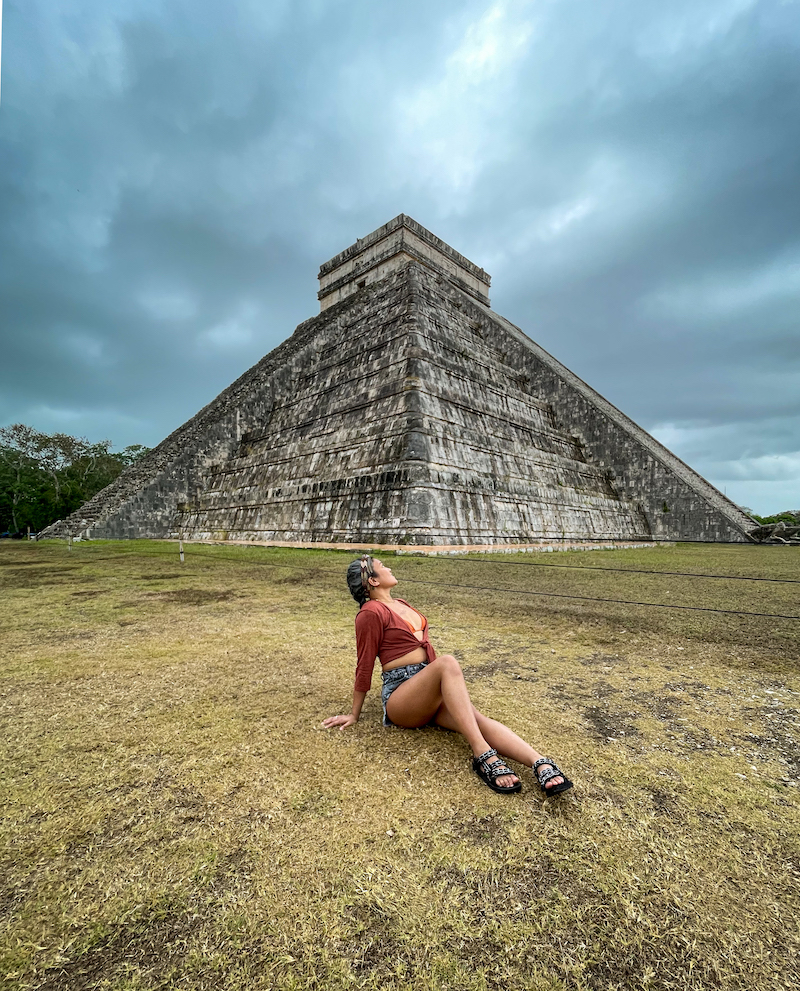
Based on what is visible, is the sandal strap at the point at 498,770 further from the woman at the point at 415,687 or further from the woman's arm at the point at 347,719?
the woman's arm at the point at 347,719

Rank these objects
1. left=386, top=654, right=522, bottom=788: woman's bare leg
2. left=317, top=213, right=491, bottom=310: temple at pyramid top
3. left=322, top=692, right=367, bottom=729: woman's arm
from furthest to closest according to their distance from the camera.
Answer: left=317, top=213, right=491, bottom=310: temple at pyramid top < left=322, top=692, right=367, bottom=729: woman's arm < left=386, top=654, right=522, bottom=788: woman's bare leg

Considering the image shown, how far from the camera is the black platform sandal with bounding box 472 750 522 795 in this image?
1.95 m

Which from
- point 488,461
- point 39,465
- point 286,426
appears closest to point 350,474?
point 488,461

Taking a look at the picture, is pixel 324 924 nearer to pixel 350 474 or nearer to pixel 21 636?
pixel 21 636

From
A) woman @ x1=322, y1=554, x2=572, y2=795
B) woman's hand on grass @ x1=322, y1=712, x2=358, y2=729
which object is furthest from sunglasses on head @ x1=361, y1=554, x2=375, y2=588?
woman's hand on grass @ x1=322, y1=712, x2=358, y2=729

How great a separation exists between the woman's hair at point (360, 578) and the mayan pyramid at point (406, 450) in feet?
28.6

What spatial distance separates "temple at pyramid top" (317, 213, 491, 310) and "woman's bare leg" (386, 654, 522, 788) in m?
23.0

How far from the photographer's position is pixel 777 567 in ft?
31.9

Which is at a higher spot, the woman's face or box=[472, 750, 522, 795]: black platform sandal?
the woman's face

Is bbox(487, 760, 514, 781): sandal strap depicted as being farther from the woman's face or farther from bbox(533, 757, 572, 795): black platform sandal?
the woman's face

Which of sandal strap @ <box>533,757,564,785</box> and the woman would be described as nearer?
sandal strap @ <box>533,757,564,785</box>

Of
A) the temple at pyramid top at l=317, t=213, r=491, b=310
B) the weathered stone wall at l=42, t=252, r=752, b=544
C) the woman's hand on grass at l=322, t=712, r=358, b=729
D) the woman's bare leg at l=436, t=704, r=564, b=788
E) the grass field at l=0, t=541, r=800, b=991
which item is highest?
the temple at pyramid top at l=317, t=213, r=491, b=310

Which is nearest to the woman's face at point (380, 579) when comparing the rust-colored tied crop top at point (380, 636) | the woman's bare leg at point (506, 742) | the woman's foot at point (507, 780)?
the rust-colored tied crop top at point (380, 636)

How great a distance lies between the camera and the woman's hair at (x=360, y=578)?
8.52 feet
